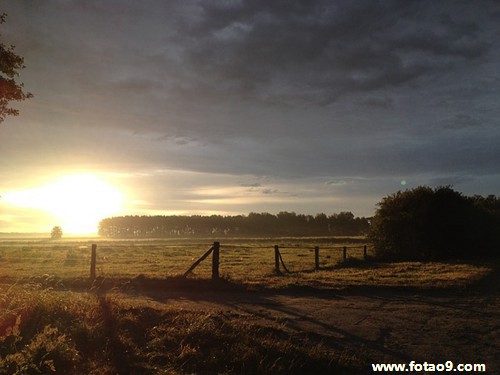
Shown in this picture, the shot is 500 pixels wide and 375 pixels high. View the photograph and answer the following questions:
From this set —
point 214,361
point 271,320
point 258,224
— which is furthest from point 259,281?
point 258,224

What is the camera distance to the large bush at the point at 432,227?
28.5m

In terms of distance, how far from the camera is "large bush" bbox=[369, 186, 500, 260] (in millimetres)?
28547

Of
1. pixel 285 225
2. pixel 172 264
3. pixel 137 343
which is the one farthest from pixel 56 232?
pixel 137 343

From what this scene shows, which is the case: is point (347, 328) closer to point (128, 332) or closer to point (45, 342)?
point (128, 332)

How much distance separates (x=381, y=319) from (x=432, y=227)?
22.4 metres

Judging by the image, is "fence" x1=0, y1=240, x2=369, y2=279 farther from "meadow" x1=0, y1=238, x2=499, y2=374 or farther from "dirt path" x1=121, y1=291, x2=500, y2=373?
"meadow" x1=0, y1=238, x2=499, y2=374

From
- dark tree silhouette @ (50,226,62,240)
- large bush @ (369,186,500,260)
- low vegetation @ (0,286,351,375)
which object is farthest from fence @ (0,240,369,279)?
dark tree silhouette @ (50,226,62,240)

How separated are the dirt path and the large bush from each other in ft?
56.7

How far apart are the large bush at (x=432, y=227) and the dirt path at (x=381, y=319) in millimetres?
17276

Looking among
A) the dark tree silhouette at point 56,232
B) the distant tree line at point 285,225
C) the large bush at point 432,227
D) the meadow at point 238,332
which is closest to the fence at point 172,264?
the large bush at point 432,227

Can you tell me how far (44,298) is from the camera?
8.46 metres

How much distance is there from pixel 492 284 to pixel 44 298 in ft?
48.6

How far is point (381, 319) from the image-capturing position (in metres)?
9.11

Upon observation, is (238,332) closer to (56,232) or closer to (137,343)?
(137,343)
